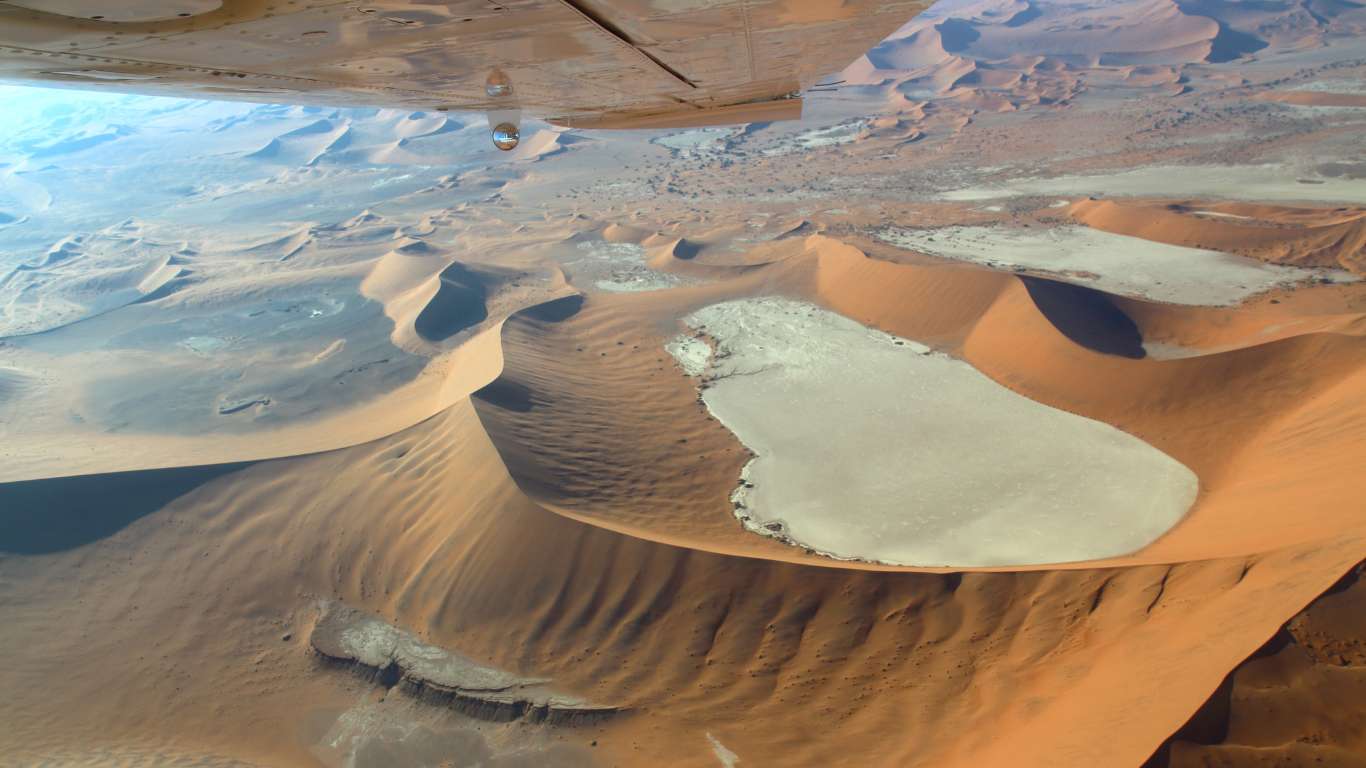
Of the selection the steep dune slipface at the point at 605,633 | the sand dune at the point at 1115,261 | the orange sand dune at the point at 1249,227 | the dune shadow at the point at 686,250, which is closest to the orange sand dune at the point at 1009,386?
the steep dune slipface at the point at 605,633

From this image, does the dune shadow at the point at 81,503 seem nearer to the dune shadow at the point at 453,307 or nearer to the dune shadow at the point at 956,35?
the dune shadow at the point at 453,307

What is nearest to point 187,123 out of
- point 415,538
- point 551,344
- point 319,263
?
point 319,263

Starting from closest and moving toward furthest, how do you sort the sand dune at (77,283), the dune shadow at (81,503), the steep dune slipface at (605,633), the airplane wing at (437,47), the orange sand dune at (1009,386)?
the airplane wing at (437,47)
the steep dune slipface at (605,633)
the orange sand dune at (1009,386)
the dune shadow at (81,503)
the sand dune at (77,283)

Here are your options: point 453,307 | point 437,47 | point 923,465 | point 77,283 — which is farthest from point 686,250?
point 77,283

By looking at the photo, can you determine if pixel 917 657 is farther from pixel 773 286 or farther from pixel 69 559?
pixel 773 286

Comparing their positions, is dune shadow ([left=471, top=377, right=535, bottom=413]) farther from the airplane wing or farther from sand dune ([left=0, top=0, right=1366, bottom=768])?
the airplane wing

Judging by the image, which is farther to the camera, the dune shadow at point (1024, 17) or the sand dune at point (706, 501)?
the dune shadow at point (1024, 17)
